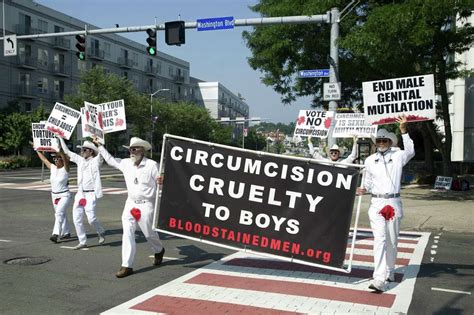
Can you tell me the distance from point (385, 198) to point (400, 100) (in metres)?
1.69

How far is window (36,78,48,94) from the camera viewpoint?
2324 inches

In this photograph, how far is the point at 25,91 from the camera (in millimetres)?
56656

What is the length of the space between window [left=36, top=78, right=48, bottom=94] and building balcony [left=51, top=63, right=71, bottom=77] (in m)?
1.78

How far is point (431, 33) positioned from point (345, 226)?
33.8ft

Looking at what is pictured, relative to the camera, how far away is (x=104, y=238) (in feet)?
32.0

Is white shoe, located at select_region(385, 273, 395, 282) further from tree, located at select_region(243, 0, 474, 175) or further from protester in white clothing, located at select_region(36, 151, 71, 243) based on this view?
tree, located at select_region(243, 0, 474, 175)

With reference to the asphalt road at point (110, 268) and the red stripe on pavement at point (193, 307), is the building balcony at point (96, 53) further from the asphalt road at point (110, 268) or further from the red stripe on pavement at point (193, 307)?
the red stripe on pavement at point (193, 307)

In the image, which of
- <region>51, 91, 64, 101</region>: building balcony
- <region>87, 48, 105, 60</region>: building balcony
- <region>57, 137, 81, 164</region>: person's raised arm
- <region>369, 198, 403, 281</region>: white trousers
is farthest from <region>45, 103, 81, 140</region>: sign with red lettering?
<region>87, 48, 105, 60</region>: building balcony

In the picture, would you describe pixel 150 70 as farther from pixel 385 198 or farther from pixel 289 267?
pixel 385 198

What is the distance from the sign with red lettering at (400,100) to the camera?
7176 millimetres

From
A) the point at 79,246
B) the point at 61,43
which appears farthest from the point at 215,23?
the point at 61,43

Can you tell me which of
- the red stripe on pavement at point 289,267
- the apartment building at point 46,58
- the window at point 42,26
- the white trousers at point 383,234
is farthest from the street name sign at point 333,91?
the window at point 42,26

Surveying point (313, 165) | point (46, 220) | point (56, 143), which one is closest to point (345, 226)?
point (313, 165)

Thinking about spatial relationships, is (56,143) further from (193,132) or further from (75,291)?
(193,132)
